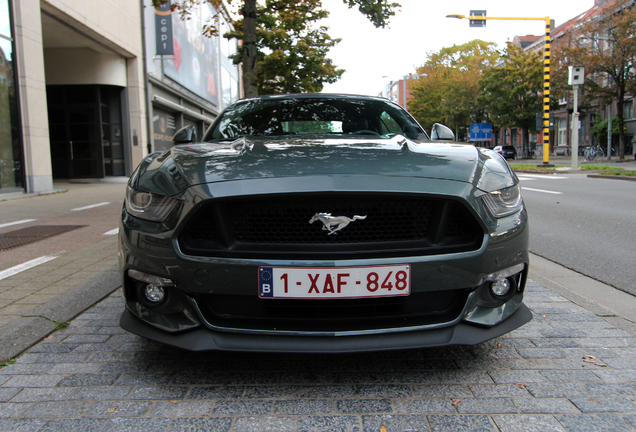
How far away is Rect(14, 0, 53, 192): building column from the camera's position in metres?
12.6

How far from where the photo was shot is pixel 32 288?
354cm

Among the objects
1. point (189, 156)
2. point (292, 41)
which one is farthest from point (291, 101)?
point (292, 41)

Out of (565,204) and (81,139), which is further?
(81,139)

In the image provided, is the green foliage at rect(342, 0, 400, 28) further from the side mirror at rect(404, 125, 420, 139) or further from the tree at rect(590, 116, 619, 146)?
the tree at rect(590, 116, 619, 146)

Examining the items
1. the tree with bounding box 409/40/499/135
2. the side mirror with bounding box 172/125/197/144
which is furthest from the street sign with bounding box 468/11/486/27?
the tree with bounding box 409/40/499/135

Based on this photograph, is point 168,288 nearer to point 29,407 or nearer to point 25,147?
point 29,407

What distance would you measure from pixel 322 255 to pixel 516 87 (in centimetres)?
4385

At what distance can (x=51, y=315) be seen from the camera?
9.45ft

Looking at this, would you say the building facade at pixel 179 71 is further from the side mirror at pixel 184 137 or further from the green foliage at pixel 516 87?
the green foliage at pixel 516 87

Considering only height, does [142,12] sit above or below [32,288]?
above

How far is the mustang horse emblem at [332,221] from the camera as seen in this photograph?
6.48 feet

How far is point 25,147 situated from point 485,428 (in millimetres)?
14183

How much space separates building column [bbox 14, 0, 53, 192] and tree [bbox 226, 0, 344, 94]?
630cm

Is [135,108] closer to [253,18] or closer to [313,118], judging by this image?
[253,18]
